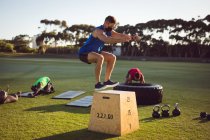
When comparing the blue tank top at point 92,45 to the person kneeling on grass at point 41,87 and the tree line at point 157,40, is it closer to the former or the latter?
the person kneeling on grass at point 41,87

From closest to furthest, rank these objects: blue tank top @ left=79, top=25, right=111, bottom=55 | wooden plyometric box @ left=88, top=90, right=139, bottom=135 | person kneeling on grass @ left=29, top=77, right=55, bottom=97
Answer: wooden plyometric box @ left=88, top=90, right=139, bottom=135 → blue tank top @ left=79, top=25, right=111, bottom=55 → person kneeling on grass @ left=29, top=77, right=55, bottom=97

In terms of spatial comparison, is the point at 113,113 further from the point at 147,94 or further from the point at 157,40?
the point at 157,40

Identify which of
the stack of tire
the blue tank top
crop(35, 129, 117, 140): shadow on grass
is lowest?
crop(35, 129, 117, 140): shadow on grass

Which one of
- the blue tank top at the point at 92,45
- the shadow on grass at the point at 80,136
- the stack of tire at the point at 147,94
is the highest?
the blue tank top at the point at 92,45

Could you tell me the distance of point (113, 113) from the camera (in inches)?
193

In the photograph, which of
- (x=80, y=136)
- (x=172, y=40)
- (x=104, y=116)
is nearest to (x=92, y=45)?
(x=104, y=116)

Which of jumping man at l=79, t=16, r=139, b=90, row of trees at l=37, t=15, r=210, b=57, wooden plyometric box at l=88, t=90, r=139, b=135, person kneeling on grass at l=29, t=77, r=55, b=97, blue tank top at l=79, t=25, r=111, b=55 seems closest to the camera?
wooden plyometric box at l=88, t=90, r=139, b=135

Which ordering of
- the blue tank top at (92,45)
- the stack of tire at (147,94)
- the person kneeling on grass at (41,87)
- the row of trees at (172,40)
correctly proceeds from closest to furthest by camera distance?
the blue tank top at (92,45), the stack of tire at (147,94), the person kneeling on grass at (41,87), the row of trees at (172,40)

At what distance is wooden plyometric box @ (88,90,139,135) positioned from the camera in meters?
4.86

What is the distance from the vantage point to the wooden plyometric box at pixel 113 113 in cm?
486

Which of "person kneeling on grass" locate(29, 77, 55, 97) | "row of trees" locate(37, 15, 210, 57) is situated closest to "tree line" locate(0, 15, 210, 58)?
"row of trees" locate(37, 15, 210, 57)

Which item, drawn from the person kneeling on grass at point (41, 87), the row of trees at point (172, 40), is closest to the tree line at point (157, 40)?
the row of trees at point (172, 40)

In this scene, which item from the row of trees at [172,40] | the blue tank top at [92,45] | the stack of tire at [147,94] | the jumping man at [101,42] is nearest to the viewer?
the jumping man at [101,42]

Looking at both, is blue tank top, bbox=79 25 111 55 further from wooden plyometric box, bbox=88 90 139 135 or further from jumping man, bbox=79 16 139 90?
wooden plyometric box, bbox=88 90 139 135
